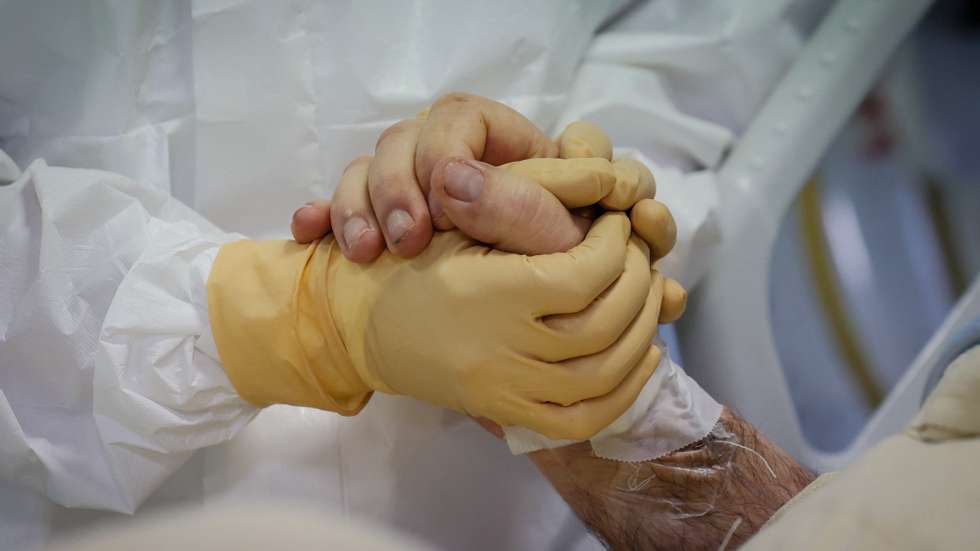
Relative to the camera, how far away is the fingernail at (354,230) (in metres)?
0.69

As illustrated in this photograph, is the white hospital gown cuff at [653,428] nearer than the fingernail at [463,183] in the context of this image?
No

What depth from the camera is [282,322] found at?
2.35 ft

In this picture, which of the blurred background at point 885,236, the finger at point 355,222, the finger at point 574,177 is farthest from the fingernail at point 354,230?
the blurred background at point 885,236

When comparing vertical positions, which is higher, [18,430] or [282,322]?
[282,322]

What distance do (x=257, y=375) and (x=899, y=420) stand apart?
0.81 metres

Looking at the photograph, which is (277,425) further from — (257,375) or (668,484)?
(668,484)

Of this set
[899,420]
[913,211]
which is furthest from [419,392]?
[913,211]

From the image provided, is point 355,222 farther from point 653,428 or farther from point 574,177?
point 653,428

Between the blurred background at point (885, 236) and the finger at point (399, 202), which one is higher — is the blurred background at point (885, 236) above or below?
below

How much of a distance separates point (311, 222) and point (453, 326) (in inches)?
7.1

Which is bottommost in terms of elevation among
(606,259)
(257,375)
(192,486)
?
(192,486)

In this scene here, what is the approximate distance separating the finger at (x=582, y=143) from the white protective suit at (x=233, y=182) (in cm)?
13

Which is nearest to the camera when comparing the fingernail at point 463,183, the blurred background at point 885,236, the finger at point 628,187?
the fingernail at point 463,183

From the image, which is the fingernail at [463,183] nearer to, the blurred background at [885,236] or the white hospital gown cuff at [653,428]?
the white hospital gown cuff at [653,428]
